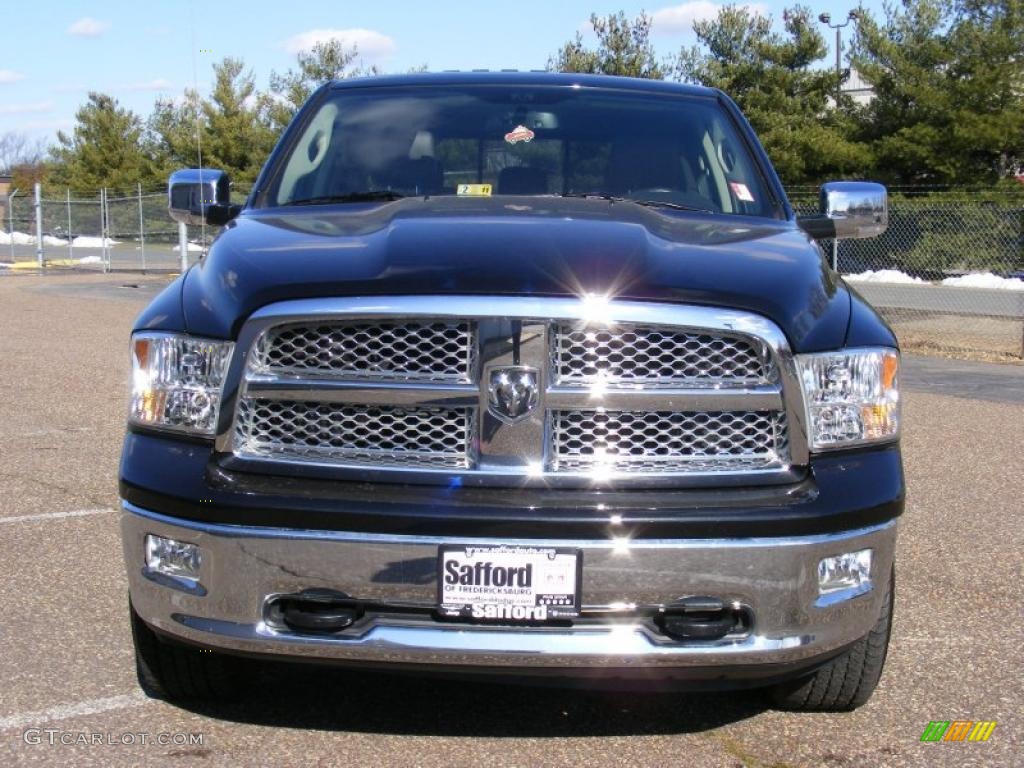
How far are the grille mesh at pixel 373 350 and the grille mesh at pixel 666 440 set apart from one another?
279 mm

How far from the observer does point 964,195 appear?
24250mm

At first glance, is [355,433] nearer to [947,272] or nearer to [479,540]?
[479,540]

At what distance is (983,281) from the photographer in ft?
63.5

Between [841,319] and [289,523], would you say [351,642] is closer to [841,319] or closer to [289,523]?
[289,523]

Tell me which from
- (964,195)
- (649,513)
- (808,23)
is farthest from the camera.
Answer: (808,23)

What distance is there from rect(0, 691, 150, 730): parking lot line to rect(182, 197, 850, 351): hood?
1.18 metres

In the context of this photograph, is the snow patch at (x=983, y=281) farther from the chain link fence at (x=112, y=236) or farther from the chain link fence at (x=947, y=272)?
the chain link fence at (x=112, y=236)

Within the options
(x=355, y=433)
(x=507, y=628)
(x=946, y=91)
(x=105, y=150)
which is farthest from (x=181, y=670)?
(x=105, y=150)

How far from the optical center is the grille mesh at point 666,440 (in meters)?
3.14

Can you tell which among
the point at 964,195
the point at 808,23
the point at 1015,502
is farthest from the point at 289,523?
the point at 808,23

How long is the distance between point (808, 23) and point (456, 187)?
29806 mm

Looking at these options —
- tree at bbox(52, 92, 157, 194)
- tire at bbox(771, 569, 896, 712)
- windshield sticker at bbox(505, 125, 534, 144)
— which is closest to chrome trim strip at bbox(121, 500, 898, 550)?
tire at bbox(771, 569, 896, 712)

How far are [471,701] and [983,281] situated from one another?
56.5 ft

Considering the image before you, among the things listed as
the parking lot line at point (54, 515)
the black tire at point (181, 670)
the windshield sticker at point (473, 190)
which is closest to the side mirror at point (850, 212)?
the windshield sticker at point (473, 190)
